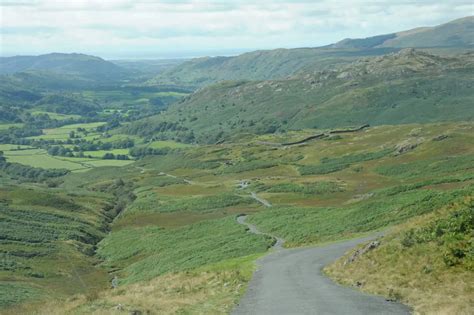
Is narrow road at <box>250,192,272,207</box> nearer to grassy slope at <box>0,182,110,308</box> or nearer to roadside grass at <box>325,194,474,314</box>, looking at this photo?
grassy slope at <box>0,182,110,308</box>

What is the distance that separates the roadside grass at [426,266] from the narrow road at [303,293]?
3.97 ft

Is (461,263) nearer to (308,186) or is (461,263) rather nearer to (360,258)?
(360,258)

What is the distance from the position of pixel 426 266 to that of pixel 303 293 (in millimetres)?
7451

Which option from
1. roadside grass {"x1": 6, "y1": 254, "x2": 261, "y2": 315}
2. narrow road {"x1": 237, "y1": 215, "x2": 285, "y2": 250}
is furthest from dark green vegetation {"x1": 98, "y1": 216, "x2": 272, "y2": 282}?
roadside grass {"x1": 6, "y1": 254, "x2": 261, "y2": 315}

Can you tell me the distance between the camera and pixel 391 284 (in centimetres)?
3183

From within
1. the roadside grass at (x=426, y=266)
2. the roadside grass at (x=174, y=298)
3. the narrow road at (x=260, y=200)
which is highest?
the roadside grass at (x=426, y=266)

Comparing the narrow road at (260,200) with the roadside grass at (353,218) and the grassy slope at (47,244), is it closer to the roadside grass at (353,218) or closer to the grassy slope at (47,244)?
the roadside grass at (353,218)

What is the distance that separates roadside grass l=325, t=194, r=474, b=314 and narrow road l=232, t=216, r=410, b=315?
1211 millimetres

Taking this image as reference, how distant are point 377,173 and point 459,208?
3969 inches

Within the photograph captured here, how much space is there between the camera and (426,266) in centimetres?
3241

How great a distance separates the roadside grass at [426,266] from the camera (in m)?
27.8

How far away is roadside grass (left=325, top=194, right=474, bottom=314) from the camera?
91.3 feet

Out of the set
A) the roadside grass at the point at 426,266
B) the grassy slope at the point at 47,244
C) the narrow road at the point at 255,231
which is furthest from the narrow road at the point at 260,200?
the roadside grass at the point at 426,266

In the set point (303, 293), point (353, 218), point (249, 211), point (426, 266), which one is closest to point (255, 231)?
point (353, 218)
